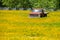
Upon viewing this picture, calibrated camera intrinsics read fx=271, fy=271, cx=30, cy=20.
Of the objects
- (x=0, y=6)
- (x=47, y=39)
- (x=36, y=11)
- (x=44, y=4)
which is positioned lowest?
(x=0, y=6)

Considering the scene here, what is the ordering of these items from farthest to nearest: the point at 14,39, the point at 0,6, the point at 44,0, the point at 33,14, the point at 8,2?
the point at 0,6 < the point at 8,2 < the point at 44,0 < the point at 33,14 < the point at 14,39

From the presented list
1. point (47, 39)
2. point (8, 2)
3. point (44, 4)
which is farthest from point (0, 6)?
point (47, 39)

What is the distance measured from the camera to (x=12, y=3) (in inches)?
3418

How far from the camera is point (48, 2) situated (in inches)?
2425

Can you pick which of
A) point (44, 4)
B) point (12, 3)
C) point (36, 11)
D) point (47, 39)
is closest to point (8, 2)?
point (12, 3)

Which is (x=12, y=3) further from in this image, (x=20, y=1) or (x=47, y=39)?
(x=47, y=39)

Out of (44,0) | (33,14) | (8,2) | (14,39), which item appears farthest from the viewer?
(8,2)

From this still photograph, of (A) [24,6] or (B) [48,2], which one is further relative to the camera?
(A) [24,6]

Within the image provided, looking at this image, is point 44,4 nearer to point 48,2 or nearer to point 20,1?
point 48,2

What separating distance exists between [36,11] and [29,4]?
151 feet

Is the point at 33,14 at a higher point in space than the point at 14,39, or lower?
lower

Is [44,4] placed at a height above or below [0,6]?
above

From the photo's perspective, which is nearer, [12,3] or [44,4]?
[44,4]

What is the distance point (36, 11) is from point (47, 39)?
25.8 meters
